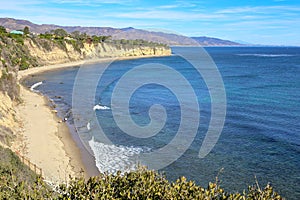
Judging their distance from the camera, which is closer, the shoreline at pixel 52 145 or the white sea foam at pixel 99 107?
the shoreline at pixel 52 145

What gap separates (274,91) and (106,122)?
98.5 feet

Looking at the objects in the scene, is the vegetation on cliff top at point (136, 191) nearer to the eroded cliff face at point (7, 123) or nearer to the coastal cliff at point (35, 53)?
the eroded cliff face at point (7, 123)

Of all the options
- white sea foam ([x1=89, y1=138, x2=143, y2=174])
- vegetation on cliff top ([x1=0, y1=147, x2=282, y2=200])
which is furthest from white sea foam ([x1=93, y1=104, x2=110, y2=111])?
vegetation on cliff top ([x1=0, y1=147, x2=282, y2=200])

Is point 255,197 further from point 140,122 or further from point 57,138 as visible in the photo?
point 140,122

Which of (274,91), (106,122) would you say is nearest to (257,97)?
(274,91)

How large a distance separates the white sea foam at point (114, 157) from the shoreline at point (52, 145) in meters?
0.65

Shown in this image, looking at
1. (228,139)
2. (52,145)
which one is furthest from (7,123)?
(228,139)

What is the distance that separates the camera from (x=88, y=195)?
26.8ft

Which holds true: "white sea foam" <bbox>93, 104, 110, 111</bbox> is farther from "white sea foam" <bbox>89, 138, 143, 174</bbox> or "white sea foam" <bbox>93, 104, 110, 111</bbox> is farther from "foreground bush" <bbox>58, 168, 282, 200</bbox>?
"foreground bush" <bbox>58, 168, 282, 200</bbox>

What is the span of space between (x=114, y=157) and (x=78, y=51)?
311 ft

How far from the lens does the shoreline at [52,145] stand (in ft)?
68.1

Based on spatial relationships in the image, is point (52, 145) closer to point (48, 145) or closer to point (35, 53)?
point (48, 145)

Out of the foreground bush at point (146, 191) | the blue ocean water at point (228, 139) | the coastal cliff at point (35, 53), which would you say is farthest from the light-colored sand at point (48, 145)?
the foreground bush at point (146, 191)

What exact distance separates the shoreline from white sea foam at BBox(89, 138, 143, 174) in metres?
0.65
